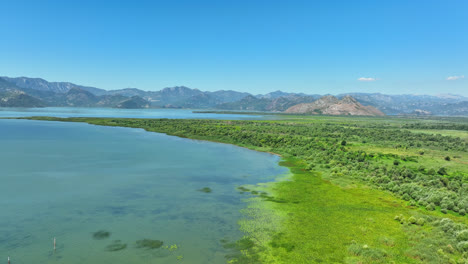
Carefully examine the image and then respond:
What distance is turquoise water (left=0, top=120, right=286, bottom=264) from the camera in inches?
891

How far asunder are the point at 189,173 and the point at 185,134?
67.2 meters

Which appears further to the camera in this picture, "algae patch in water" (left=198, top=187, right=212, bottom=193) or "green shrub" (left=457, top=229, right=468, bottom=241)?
"algae patch in water" (left=198, top=187, right=212, bottom=193)

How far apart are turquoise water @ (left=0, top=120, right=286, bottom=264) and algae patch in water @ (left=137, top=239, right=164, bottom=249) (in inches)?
24.1

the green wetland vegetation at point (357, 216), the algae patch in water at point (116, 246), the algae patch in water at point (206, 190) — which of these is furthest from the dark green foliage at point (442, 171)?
the algae patch in water at point (116, 246)

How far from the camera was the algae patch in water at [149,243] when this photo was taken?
23.5 meters

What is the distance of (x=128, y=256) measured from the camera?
21.8m

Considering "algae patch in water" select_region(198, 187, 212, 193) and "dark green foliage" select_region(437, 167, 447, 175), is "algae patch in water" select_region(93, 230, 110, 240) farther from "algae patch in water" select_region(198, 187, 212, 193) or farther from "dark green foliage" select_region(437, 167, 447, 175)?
"dark green foliage" select_region(437, 167, 447, 175)

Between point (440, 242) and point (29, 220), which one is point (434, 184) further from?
point (29, 220)

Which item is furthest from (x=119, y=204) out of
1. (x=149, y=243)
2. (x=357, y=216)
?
(x=357, y=216)

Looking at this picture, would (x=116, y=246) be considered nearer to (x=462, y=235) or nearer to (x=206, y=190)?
(x=206, y=190)

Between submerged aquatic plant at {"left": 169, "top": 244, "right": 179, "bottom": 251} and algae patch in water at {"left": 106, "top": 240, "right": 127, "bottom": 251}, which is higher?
algae patch in water at {"left": 106, "top": 240, "right": 127, "bottom": 251}

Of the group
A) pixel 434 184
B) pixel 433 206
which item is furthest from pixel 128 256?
pixel 434 184

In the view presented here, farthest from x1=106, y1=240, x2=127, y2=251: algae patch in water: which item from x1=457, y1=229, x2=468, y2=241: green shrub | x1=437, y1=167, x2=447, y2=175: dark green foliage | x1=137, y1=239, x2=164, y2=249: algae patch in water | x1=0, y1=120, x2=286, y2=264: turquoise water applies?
x1=437, y1=167, x2=447, y2=175: dark green foliage

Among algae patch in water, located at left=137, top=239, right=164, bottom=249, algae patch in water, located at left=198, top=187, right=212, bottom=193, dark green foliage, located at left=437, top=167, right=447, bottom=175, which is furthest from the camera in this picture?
dark green foliage, located at left=437, top=167, right=447, bottom=175
